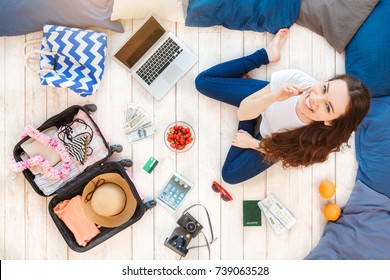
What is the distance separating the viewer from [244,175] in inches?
88.9

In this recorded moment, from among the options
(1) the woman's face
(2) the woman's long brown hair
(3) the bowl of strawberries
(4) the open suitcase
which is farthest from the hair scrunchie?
(1) the woman's face

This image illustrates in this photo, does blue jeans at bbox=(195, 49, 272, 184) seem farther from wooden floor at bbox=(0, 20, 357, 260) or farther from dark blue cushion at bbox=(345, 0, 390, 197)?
dark blue cushion at bbox=(345, 0, 390, 197)

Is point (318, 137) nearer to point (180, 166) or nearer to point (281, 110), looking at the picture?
point (281, 110)

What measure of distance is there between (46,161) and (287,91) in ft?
4.22

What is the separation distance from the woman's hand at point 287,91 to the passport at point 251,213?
2.40 feet

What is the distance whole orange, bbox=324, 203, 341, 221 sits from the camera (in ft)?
7.54

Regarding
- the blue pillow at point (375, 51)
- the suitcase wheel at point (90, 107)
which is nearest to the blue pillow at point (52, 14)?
the suitcase wheel at point (90, 107)

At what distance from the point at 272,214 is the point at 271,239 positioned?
153 mm

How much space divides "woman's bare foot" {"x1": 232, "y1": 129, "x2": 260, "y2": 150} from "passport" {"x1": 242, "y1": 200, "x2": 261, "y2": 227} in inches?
13.5

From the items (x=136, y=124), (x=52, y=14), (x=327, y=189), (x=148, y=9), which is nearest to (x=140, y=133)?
(x=136, y=124)

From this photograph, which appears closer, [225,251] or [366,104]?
[366,104]

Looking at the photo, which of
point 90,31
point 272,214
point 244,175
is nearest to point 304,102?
point 244,175

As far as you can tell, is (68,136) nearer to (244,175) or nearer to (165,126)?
(165,126)

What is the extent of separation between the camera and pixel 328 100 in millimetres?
1645
